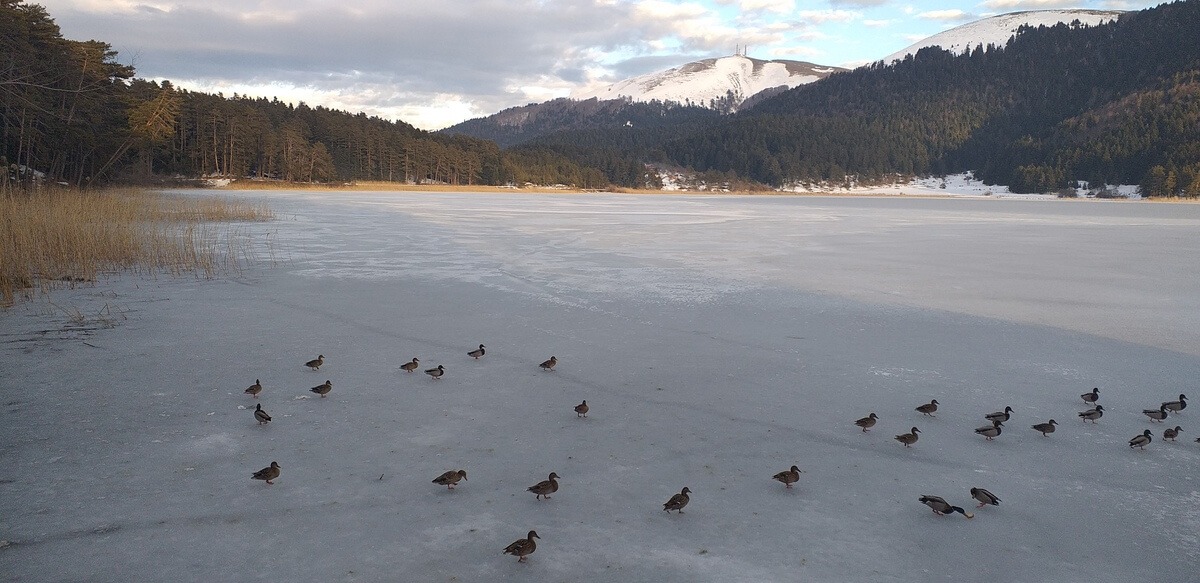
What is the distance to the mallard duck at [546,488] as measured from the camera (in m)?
3.87

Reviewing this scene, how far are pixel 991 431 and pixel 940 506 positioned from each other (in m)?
1.51

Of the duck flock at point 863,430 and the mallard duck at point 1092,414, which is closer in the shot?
the duck flock at point 863,430

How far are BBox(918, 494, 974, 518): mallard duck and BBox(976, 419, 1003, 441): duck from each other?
1292mm

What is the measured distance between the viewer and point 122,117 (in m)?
37.1

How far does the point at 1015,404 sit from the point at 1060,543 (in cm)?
249

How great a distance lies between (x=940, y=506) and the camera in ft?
12.4

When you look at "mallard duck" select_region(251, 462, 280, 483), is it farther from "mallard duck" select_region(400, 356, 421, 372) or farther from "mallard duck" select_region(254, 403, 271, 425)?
"mallard duck" select_region(400, 356, 421, 372)

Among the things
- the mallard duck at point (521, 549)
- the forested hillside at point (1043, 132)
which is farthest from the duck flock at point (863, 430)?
the forested hillside at point (1043, 132)

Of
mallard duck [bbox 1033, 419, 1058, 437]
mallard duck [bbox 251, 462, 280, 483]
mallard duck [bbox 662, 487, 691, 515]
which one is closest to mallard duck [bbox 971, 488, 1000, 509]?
mallard duck [bbox 1033, 419, 1058, 437]

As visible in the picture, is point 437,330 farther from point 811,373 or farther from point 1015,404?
point 1015,404

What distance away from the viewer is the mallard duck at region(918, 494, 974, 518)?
12.3 ft

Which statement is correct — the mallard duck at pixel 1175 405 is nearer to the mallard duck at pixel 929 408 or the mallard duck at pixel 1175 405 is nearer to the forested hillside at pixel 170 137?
the mallard duck at pixel 929 408

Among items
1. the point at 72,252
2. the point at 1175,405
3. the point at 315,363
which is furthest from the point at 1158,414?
the point at 72,252

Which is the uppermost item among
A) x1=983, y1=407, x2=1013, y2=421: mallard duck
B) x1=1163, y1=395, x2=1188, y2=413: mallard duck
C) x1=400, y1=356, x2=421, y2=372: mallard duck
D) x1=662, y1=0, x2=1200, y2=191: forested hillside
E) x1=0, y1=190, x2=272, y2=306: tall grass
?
x1=662, y1=0, x2=1200, y2=191: forested hillside
